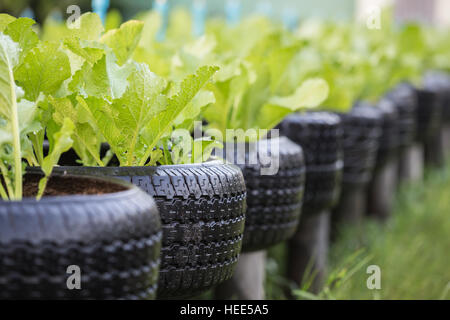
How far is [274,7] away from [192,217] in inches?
304

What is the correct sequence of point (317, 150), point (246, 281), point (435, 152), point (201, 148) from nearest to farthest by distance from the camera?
point (201, 148), point (246, 281), point (317, 150), point (435, 152)

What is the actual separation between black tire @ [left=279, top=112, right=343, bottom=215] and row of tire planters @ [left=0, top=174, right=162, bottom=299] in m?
1.66

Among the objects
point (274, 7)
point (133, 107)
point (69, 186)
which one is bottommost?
point (69, 186)

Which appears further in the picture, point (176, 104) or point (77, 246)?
point (176, 104)

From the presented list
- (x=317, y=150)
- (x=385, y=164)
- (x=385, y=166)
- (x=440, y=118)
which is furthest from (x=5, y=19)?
(x=440, y=118)

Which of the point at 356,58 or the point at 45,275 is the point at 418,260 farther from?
the point at 45,275

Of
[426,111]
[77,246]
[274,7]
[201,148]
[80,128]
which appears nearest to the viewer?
[77,246]

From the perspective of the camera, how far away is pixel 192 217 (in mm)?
1583

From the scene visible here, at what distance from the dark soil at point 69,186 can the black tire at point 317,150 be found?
60.5 inches

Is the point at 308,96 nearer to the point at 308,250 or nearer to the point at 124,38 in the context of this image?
the point at 124,38

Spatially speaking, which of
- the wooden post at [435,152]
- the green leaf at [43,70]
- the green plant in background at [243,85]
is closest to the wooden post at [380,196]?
the wooden post at [435,152]

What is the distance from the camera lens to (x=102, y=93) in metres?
1.62

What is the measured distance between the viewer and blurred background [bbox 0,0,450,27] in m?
6.07

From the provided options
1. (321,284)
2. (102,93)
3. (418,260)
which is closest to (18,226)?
(102,93)
